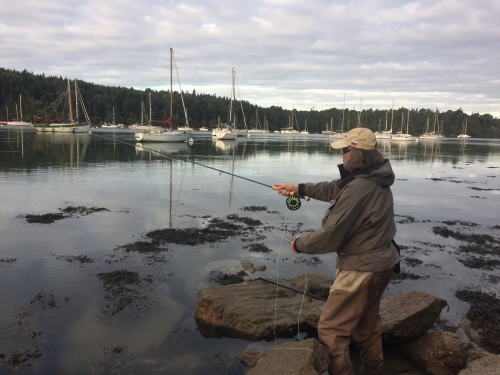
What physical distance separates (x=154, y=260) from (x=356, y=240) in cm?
543

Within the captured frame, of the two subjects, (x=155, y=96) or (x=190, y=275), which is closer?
(x=190, y=275)

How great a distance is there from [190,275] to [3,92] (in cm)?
16254

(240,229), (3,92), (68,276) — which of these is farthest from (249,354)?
(3,92)

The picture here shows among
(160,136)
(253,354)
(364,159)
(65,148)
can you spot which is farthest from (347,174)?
(160,136)

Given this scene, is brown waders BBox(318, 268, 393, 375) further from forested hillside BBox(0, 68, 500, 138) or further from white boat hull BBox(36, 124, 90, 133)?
forested hillside BBox(0, 68, 500, 138)

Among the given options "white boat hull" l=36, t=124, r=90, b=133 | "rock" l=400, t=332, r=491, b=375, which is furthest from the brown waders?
"white boat hull" l=36, t=124, r=90, b=133

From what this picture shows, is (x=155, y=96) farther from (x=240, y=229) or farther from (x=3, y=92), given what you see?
(x=240, y=229)

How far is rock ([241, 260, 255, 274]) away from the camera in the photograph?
8.12 m

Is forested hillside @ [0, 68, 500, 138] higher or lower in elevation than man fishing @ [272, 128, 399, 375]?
higher

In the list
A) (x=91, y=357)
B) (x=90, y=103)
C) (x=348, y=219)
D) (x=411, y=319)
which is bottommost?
(x=91, y=357)

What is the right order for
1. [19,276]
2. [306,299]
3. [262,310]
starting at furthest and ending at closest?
[19,276], [306,299], [262,310]

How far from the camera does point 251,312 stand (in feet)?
19.8

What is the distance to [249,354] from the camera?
17.1ft

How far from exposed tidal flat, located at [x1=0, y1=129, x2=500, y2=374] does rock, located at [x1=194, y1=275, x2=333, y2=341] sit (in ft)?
0.74
